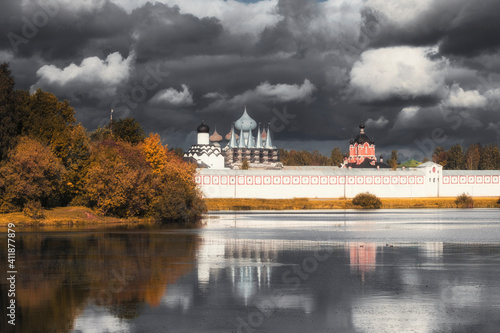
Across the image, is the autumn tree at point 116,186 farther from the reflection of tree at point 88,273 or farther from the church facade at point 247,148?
the church facade at point 247,148

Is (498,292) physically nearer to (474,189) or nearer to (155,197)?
(155,197)

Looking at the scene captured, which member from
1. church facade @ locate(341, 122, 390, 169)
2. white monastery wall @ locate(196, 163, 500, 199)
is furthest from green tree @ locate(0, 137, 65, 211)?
church facade @ locate(341, 122, 390, 169)

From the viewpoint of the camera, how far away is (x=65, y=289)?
57.3 feet

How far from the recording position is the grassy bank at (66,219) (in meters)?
41.9

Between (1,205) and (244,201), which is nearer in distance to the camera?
(1,205)

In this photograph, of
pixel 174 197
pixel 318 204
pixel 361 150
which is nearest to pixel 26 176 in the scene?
pixel 174 197

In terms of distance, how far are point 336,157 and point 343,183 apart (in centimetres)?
6959

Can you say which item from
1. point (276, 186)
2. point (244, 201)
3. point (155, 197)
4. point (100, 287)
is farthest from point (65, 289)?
point (276, 186)

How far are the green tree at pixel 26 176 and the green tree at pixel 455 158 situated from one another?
108858 mm

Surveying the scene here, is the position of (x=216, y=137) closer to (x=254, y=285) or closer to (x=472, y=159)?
(x=472, y=159)

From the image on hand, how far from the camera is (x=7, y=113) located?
4409 centimetres

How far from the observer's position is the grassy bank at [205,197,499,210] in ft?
244

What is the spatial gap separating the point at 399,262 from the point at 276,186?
6119cm

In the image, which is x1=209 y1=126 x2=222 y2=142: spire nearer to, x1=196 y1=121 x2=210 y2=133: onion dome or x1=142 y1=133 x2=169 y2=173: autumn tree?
x1=196 y1=121 x2=210 y2=133: onion dome
